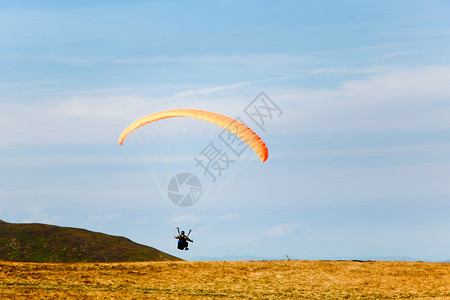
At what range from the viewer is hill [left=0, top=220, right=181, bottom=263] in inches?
4294

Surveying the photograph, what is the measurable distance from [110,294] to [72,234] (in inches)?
3735

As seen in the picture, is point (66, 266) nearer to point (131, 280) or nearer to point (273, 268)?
point (131, 280)

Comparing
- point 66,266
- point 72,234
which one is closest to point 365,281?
point 66,266

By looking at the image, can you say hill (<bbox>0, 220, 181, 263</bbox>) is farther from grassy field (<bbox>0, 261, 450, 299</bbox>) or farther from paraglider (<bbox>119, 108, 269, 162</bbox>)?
paraglider (<bbox>119, 108, 269, 162</bbox>)

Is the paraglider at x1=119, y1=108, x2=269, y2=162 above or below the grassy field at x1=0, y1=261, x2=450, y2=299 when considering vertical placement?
above

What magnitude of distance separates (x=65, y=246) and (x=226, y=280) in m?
81.9

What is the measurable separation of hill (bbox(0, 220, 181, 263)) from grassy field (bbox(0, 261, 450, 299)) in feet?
215

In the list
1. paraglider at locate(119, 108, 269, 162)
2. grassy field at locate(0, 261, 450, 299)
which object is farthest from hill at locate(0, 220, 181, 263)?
paraglider at locate(119, 108, 269, 162)

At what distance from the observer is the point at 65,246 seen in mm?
116625

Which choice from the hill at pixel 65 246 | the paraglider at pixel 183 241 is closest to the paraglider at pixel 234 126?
the paraglider at pixel 183 241

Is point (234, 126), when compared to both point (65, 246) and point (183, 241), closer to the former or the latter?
point (183, 241)

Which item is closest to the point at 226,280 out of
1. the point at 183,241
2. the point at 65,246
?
the point at 183,241

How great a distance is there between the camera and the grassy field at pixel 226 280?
38344mm

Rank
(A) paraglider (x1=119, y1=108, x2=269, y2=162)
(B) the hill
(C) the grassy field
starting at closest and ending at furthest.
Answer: (C) the grassy field, (A) paraglider (x1=119, y1=108, x2=269, y2=162), (B) the hill
